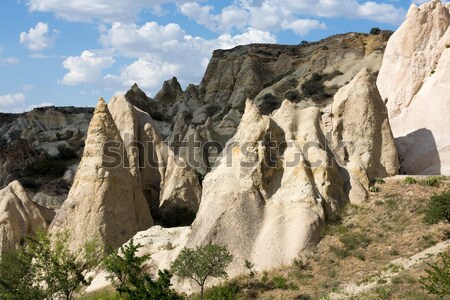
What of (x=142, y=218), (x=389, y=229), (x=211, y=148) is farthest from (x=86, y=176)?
(x=211, y=148)

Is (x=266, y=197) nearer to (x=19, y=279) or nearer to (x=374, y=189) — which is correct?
(x=374, y=189)

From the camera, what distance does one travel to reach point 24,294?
19.3 meters

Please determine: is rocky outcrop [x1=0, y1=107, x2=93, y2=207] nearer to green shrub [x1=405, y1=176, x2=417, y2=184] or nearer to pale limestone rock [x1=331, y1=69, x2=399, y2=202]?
pale limestone rock [x1=331, y1=69, x2=399, y2=202]

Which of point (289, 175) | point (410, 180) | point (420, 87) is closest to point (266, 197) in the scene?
point (289, 175)

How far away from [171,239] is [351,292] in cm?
752

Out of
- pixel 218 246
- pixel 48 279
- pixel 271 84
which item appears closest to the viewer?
Answer: pixel 48 279

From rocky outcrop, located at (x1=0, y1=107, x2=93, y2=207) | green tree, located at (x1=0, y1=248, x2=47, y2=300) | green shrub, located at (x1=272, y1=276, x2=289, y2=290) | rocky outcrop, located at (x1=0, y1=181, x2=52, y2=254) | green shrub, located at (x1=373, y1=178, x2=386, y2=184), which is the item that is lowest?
green shrub, located at (x1=272, y1=276, x2=289, y2=290)

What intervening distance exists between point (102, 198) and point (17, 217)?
529cm

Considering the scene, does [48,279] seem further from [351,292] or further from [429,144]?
[429,144]

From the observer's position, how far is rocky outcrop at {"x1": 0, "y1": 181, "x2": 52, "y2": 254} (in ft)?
91.7

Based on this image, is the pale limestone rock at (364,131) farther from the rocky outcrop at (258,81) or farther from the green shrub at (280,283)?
the rocky outcrop at (258,81)

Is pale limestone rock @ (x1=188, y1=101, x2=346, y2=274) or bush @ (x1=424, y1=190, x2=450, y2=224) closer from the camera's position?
bush @ (x1=424, y1=190, x2=450, y2=224)

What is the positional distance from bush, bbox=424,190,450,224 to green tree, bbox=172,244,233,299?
6172 millimetres

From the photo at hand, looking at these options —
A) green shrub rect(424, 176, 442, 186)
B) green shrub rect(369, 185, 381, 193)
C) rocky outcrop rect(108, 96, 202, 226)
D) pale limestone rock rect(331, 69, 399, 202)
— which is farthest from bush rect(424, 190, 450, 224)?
rocky outcrop rect(108, 96, 202, 226)
